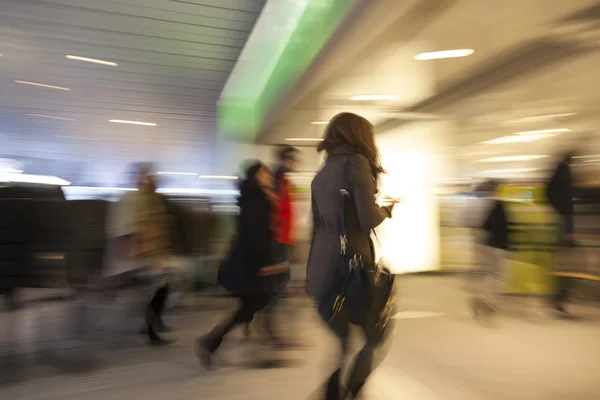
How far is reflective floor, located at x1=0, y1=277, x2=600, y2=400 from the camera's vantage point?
3.11m

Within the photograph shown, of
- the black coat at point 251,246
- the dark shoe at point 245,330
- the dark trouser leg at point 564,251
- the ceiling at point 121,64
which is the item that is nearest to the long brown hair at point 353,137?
the black coat at point 251,246

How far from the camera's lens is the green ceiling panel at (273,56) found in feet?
15.9

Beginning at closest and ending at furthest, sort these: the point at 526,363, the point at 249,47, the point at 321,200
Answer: the point at 321,200 → the point at 526,363 → the point at 249,47

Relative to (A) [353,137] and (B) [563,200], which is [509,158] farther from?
(A) [353,137]

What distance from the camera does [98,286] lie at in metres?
4.07

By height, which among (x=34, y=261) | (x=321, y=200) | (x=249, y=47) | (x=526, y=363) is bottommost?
(x=526, y=363)

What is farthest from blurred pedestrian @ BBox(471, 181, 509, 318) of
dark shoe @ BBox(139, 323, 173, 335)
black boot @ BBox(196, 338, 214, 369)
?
dark shoe @ BBox(139, 323, 173, 335)

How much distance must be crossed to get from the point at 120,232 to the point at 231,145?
5.16m

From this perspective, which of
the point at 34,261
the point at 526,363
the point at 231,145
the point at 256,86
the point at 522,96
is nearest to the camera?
the point at 34,261

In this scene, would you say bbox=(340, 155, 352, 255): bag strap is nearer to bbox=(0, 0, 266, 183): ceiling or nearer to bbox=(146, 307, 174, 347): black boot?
bbox=(146, 307, 174, 347): black boot

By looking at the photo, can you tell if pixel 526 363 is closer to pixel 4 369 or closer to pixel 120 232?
pixel 120 232

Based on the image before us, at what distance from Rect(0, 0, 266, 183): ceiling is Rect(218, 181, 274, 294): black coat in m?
2.74

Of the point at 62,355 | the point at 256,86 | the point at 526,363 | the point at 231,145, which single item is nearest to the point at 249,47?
the point at 256,86

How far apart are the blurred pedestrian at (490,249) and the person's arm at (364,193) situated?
3.55 metres
